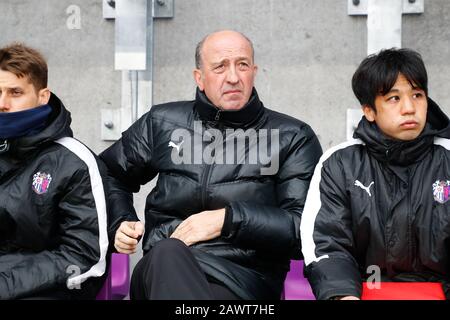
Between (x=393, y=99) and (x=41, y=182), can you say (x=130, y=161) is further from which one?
(x=393, y=99)

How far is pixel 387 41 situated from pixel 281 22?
64 cm

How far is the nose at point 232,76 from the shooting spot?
3.24 meters

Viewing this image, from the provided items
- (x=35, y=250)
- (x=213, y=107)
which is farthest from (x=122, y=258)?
(x=213, y=107)

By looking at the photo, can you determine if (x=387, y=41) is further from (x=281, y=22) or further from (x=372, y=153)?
(x=372, y=153)

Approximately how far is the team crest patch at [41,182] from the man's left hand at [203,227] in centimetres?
55

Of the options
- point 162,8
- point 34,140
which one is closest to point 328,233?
point 34,140

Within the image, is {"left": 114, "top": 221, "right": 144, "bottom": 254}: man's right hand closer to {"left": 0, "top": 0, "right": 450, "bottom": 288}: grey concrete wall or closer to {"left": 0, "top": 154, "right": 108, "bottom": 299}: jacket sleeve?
{"left": 0, "top": 154, "right": 108, "bottom": 299}: jacket sleeve

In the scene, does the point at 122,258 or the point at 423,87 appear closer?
the point at 423,87

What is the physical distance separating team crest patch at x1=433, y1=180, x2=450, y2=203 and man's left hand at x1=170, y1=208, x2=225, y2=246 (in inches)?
31.4

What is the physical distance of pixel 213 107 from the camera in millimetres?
3242

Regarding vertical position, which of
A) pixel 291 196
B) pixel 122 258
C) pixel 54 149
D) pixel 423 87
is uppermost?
pixel 423 87

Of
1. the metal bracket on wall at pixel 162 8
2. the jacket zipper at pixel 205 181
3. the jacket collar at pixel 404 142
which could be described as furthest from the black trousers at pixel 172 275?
the metal bracket on wall at pixel 162 8

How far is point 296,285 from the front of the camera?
10.3ft

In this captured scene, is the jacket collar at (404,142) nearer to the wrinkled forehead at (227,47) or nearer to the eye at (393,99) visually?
the eye at (393,99)
